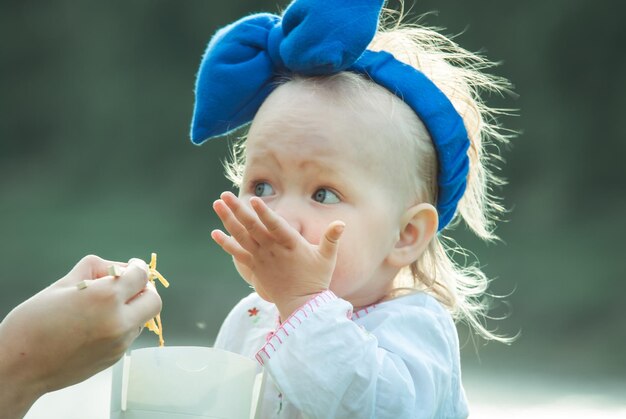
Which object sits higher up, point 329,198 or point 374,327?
point 329,198

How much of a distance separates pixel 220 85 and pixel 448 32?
6.60 ft

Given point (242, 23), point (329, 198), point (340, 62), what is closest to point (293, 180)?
point (329, 198)

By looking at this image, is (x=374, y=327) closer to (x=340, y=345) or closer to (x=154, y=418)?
(x=340, y=345)

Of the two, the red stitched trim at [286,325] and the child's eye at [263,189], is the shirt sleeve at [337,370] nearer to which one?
the red stitched trim at [286,325]

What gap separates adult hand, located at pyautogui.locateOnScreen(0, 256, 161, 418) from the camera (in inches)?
36.7

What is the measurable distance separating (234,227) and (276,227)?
5 centimetres

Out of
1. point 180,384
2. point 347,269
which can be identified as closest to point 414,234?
point 347,269

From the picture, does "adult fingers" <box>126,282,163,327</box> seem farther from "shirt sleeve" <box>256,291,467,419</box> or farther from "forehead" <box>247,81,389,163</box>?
"forehead" <box>247,81,389,163</box>

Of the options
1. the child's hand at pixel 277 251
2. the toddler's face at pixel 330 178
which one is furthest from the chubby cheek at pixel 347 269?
the child's hand at pixel 277 251

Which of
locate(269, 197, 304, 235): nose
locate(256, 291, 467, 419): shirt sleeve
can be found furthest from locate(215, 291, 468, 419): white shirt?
locate(269, 197, 304, 235): nose

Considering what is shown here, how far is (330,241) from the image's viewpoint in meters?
1.03

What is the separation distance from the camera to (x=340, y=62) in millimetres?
1212

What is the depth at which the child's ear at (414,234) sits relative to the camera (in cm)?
124

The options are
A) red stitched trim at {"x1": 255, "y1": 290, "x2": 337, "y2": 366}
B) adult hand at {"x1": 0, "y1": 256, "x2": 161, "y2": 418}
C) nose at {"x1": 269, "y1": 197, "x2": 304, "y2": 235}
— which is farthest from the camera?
nose at {"x1": 269, "y1": 197, "x2": 304, "y2": 235}
